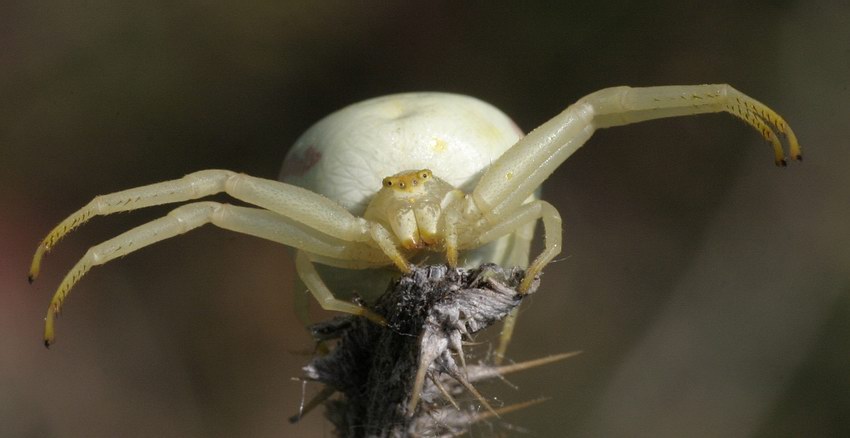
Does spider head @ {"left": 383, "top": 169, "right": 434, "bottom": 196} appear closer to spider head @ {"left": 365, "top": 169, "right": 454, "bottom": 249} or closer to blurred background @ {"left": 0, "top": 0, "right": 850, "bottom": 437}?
spider head @ {"left": 365, "top": 169, "right": 454, "bottom": 249}

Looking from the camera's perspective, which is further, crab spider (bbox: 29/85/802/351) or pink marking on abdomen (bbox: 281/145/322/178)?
pink marking on abdomen (bbox: 281/145/322/178)

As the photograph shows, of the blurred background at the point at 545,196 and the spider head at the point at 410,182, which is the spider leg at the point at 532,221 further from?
the blurred background at the point at 545,196

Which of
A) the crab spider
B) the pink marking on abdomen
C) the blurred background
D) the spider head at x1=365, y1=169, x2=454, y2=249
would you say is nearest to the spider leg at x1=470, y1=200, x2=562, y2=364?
the crab spider

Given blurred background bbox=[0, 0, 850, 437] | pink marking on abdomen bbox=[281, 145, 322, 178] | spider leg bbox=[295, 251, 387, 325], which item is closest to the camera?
spider leg bbox=[295, 251, 387, 325]

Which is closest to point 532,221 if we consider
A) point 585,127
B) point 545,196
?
point 585,127

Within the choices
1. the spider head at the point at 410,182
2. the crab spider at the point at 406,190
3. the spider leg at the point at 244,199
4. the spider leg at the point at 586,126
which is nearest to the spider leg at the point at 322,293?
the crab spider at the point at 406,190

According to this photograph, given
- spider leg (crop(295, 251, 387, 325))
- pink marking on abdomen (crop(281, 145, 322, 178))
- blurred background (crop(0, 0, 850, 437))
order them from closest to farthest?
spider leg (crop(295, 251, 387, 325)) → pink marking on abdomen (crop(281, 145, 322, 178)) → blurred background (crop(0, 0, 850, 437))
